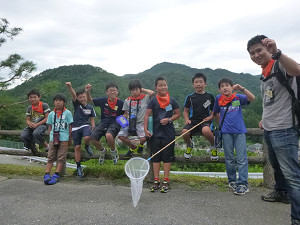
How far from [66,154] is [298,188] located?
138 inches

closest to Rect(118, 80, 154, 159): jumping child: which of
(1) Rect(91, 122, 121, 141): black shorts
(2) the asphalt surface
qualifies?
(1) Rect(91, 122, 121, 141): black shorts

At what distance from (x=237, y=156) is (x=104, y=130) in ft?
7.03

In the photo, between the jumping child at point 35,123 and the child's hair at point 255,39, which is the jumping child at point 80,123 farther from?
the child's hair at point 255,39

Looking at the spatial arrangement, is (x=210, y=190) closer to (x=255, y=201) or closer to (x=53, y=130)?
(x=255, y=201)

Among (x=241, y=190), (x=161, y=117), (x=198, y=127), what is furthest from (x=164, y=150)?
(x=241, y=190)

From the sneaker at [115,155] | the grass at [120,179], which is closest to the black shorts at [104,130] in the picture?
the sneaker at [115,155]

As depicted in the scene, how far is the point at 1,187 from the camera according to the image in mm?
3768

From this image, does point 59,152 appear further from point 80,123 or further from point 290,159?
point 290,159

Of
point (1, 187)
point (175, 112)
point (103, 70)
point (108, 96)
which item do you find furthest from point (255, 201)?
point (103, 70)

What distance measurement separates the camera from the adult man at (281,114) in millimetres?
2171

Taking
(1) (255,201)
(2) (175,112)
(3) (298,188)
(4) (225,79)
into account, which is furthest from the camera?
(2) (175,112)

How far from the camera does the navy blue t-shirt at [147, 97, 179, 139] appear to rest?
11.5 feet

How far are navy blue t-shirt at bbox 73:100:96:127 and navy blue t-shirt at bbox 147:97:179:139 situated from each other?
1271 mm

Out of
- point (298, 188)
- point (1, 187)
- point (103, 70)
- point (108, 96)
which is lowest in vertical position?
point (1, 187)
